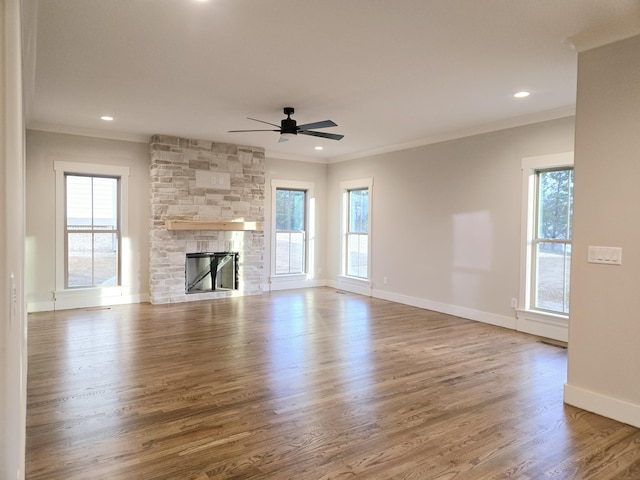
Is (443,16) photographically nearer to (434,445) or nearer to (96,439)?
(434,445)

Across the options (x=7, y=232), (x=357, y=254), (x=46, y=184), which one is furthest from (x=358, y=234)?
(x=7, y=232)

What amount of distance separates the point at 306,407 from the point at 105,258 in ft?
16.3

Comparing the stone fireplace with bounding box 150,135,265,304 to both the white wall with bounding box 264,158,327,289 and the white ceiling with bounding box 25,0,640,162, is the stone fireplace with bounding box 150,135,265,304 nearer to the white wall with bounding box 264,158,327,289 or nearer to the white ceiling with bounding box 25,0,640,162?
the white wall with bounding box 264,158,327,289

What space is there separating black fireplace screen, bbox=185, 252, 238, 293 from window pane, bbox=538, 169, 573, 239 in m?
4.89

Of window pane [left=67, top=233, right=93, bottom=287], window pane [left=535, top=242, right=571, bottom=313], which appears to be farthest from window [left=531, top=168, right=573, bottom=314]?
window pane [left=67, top=233, right=93, bottom=287]

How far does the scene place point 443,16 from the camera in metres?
2.79

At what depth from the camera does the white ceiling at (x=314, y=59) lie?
9.05 ft

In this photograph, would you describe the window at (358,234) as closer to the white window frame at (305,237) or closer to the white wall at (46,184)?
the white window frame at (305,237)

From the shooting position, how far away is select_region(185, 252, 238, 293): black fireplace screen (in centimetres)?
736

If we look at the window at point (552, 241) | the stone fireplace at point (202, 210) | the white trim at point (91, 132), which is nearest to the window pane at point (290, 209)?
the stone fireplace at point (202, 210)

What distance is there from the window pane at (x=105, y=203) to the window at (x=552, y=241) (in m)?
6.10

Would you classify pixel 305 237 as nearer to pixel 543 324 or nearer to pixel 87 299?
pixel 87 299

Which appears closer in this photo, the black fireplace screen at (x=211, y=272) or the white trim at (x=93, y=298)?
the white trim at (x=93, y=298)

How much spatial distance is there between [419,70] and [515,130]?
7.65 ft
